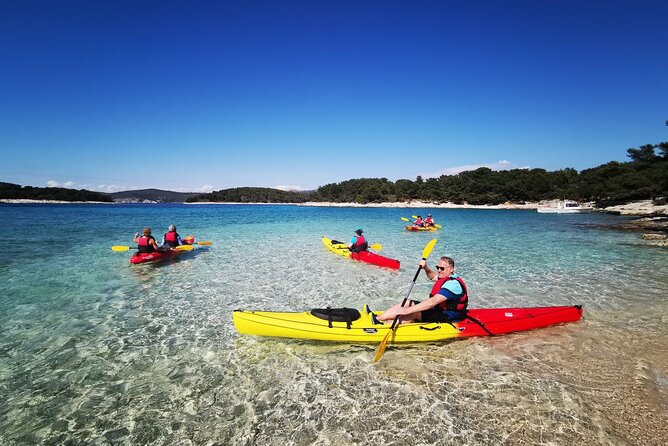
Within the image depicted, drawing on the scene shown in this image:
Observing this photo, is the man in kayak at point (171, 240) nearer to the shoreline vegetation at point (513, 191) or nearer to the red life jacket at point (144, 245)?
the red life jacket at point (144, 245)

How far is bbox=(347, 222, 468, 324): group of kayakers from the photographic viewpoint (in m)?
6.43

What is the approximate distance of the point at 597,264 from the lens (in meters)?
14.9

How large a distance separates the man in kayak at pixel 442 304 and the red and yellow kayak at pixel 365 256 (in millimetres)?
7094

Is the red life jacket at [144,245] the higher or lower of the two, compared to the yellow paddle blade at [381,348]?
higher

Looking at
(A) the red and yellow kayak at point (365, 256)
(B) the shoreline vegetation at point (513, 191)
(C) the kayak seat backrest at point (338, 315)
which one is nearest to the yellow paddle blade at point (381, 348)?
(C) the kayak seat backrest at point (338, 315)

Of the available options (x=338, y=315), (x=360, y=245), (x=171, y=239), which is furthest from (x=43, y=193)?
(x=338, y=315)

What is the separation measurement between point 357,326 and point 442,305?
1901 millimetres

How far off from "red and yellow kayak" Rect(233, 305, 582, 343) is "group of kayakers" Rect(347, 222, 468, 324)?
17 cm

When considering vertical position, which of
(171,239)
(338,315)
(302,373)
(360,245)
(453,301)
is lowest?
(302,373)

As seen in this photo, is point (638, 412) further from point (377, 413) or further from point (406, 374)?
point (377, 413)

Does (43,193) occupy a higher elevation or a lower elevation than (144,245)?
higher

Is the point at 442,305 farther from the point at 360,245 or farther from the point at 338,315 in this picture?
the point at 360,245

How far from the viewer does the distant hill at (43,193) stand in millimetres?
119438

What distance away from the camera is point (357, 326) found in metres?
6.49
